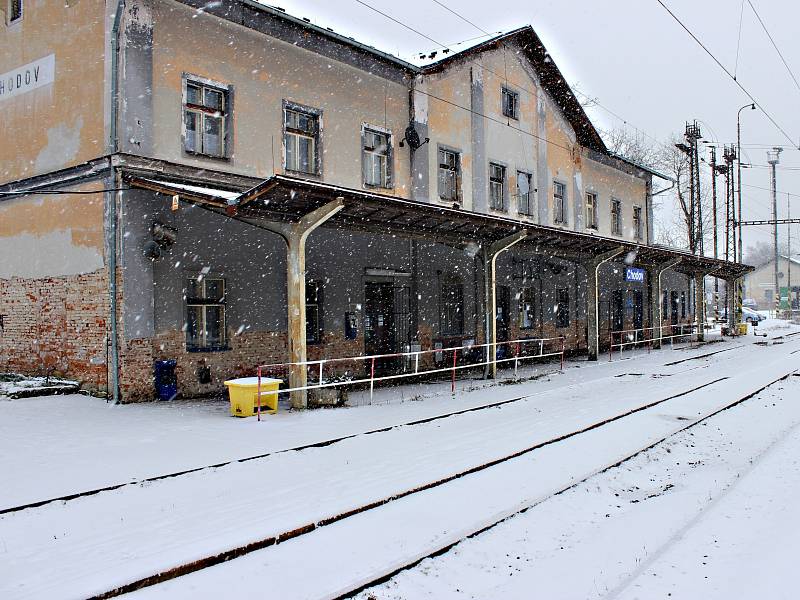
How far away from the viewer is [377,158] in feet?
55.9

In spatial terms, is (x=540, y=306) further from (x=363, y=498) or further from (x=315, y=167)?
(x=363, y=498)

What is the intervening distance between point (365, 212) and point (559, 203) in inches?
546

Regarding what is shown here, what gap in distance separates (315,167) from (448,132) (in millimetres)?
5254

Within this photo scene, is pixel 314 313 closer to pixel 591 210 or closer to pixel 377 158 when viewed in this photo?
pixel 377 158

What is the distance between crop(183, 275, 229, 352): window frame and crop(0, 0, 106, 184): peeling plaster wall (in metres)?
2.93

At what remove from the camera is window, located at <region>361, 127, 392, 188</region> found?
1662cm

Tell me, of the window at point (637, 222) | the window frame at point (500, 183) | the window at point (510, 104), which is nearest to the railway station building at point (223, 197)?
the window frame at point (500, 183)

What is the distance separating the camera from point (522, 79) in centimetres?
2208

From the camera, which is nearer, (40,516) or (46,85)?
(40,516)

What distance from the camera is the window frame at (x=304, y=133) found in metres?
14.5

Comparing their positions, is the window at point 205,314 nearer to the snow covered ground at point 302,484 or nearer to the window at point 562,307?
the snow covered ground at point 302,484

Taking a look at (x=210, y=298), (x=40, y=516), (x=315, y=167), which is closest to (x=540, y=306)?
(x=315, y=167)

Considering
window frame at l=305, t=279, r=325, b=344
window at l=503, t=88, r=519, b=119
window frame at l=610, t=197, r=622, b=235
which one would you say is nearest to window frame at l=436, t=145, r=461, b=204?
window at l=503, t=88, r=519, b=119

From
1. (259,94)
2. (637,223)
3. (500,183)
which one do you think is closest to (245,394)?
(259,94)
